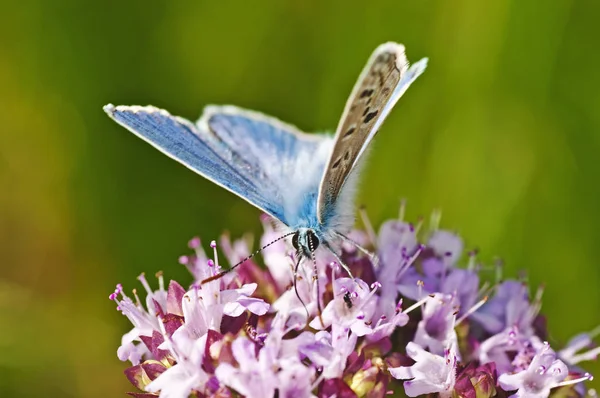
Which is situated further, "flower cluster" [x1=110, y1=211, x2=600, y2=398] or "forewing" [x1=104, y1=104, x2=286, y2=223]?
"forewing" [x1=104, y1=104, x2=286, y2=223]

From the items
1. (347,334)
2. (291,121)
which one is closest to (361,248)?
(347,334)

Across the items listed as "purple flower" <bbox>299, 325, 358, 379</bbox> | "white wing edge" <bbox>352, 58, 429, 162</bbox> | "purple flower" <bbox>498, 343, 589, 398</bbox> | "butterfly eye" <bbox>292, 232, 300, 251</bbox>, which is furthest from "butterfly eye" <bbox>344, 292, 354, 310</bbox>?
"purple flower" <bbox>498, 343, 589, 398</bbox>

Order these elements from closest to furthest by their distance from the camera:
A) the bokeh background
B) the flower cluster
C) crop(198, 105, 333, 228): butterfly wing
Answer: the flower cluster, crop(198, 105, 333, 228): butterfly wing, the bokeh background

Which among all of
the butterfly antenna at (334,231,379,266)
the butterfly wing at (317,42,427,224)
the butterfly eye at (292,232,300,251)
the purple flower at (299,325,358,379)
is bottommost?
the purple flower at (299,325,358,379)

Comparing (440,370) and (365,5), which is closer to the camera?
(440,370)

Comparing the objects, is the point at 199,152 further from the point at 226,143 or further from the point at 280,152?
the point at 280,152

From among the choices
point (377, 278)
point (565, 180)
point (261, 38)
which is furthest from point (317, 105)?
point (377, 278)

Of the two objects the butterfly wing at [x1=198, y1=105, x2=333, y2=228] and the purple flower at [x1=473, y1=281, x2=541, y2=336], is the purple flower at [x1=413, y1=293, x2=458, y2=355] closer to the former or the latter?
the purple flower at [x1=473, y1=281, x2=541, y2=336]

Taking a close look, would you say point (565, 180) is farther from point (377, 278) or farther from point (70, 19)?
point (70, 19)
